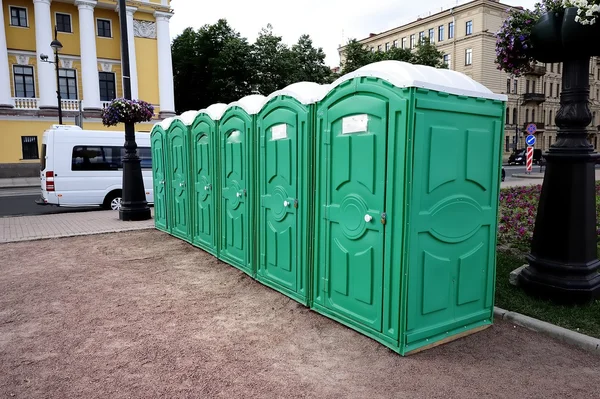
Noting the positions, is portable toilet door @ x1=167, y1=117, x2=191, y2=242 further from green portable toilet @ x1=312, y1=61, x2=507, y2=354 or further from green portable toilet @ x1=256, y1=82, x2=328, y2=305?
green portable toilet @ x1=312, y1=61, x2=507, y2=354

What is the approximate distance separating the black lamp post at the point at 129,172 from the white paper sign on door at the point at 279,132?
6.33 metres

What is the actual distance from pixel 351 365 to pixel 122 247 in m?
5.62

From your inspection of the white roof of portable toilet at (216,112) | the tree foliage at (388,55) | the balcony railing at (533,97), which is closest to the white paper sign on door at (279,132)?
the white roof of portable toilet at (216,112)

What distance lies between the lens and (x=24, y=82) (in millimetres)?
28219

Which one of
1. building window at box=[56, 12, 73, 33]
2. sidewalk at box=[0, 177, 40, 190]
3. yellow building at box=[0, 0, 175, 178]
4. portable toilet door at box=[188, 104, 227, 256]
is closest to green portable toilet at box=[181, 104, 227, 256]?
portable toilet door at box=[188, 104, 227, 256]

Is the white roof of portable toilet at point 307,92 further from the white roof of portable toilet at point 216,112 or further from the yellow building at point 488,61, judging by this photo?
the yellow building at point 488,61

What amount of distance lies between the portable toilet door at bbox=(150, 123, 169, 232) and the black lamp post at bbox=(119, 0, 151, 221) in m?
1.28

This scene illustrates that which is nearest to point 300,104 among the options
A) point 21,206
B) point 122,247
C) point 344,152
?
point 344,152

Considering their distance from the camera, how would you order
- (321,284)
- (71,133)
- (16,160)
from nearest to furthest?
(321,284), (71,133), (16,160)

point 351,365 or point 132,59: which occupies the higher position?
point 132,59

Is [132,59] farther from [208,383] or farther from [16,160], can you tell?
[208,383]

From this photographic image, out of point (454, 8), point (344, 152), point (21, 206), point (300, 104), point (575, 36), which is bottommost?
point (21, 206)

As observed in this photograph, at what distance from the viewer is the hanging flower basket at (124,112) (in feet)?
32.9

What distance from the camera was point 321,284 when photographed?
14.6 feet
